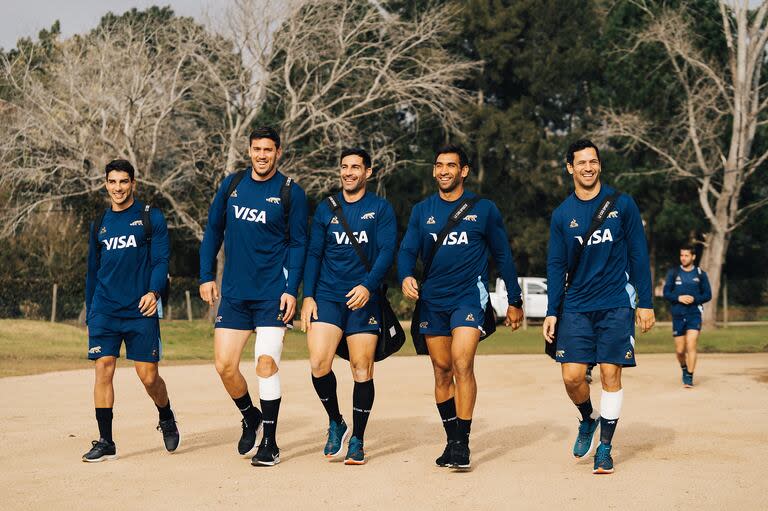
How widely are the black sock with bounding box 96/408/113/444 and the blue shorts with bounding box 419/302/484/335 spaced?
8.12 ft

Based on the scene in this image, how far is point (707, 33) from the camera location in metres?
40.8

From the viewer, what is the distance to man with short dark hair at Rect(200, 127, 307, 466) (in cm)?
817

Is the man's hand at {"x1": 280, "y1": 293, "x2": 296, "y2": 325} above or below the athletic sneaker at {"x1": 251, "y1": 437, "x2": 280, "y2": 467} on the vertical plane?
above

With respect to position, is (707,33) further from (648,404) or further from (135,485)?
(135,485)

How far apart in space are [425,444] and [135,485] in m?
2.74

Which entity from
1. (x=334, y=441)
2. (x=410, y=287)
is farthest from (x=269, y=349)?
(x=410, y=287)

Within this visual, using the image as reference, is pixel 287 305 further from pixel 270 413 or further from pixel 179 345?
pixel 179 345

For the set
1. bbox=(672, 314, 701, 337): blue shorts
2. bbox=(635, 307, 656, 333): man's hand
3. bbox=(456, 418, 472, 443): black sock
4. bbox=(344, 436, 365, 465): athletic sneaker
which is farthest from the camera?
bbox=(672, 314, 701, 337): blue shorts

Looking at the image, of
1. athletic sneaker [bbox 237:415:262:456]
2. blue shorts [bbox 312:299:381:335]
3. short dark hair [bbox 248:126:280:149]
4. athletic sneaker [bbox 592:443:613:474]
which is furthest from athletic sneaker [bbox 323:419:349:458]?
short dark hair [bbox 248:126:280:149]

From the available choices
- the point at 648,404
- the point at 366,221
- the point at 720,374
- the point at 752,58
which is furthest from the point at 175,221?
the point at 366,221

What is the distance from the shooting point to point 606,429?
789 centimetres

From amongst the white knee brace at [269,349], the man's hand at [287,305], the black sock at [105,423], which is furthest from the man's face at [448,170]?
the black sock at [105,423]

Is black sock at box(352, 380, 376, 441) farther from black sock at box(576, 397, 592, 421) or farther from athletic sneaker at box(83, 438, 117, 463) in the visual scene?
athletic sneaker at box(83, 438, 117, 463)

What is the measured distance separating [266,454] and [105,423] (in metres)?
1.35
